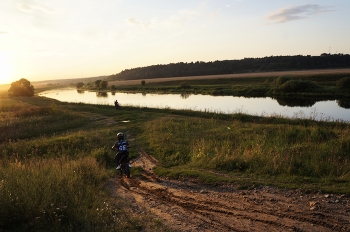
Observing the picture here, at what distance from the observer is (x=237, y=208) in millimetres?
6609

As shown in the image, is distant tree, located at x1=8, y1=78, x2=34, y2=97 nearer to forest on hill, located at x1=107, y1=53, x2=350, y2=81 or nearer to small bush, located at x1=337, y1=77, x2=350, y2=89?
small bush, located at x1=337, y1=77, x2=350, y2=89

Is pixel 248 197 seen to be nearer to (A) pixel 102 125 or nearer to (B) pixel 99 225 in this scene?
(B) pixel 99 225

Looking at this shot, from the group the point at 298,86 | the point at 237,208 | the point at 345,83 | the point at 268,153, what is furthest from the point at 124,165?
the point at 298,86

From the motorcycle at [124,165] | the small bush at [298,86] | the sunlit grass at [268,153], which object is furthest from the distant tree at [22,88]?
the motorcycle at [124,165]

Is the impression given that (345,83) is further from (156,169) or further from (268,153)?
(156,169)

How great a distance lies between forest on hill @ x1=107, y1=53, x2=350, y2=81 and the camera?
109938 mm

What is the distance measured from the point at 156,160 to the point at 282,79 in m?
47.2

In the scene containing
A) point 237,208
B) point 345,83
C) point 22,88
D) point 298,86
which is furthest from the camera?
point 22,88

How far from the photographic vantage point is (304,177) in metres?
8.30

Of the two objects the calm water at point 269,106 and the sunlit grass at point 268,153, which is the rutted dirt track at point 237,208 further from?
the calm water at point 269,106

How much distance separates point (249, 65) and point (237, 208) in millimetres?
130667

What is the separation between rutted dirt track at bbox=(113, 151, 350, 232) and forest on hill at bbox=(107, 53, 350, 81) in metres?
111

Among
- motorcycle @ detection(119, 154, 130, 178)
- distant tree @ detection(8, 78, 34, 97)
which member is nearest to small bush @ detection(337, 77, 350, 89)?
motorcycle @ detection(119, 154, 130, 178)

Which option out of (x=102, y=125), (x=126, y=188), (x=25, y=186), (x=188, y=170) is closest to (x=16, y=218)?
(x=25, y=186)
